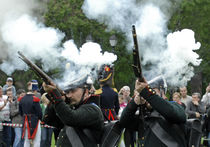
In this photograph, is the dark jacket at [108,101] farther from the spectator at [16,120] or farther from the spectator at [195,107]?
the spectator at [195,107]

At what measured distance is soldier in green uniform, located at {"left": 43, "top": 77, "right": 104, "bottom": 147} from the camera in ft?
13.5

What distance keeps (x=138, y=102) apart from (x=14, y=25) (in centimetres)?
365

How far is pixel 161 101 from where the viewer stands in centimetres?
421

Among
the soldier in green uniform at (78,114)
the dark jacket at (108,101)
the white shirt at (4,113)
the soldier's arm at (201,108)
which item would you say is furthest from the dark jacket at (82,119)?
the soldier's arm at (201,108)

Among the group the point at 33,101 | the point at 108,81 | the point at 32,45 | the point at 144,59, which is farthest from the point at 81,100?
the point at 33,101

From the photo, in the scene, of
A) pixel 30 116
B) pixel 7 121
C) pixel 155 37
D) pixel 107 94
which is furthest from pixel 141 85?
pixel 7 121

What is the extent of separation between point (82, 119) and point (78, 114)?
0.08 m

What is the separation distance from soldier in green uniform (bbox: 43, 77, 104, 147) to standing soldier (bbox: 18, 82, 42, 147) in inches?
223

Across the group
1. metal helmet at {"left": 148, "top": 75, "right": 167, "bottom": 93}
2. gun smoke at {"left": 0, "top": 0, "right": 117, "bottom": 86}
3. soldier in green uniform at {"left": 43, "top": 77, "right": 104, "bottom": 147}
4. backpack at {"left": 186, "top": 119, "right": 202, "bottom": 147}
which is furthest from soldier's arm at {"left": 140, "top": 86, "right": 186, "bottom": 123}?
gun smoke at {"left": 0, "top": 0, "right": 117, "bottom": 86}

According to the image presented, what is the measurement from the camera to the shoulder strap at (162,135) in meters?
4.40

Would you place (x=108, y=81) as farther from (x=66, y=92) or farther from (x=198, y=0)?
(x=198, y=0)

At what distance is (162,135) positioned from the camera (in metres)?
4.44

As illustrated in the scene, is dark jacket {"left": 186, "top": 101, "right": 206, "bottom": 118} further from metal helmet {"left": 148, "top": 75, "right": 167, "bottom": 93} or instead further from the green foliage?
metal helmet {"left": 148, "top": 75, "right": 167, "bottom": 93}

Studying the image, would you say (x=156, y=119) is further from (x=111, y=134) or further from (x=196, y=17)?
(x=196, y=17)
